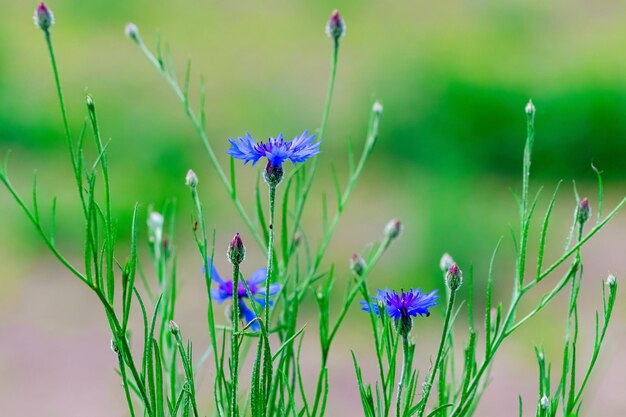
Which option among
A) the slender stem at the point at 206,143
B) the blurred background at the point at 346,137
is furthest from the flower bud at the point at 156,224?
the blurred background at the point at 346,137

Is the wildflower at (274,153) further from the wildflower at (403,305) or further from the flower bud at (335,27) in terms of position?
the flower bud at (335,27)

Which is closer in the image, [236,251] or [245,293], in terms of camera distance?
[236,251]

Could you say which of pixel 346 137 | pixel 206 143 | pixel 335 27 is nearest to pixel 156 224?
pixel 206 143

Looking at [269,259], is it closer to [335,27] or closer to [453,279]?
[453,279]

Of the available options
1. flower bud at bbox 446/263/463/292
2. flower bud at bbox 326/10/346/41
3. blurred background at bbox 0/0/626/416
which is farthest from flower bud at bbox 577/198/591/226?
blurred background at bbox 0/0/626/416

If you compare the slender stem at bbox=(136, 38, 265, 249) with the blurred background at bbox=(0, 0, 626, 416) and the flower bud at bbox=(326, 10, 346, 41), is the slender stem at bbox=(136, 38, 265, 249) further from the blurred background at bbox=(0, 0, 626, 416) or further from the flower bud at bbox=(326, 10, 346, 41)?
the blurred background at bbox=(0, 0, 626, 416)

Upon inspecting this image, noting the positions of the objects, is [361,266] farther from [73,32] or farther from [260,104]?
[73,32]
